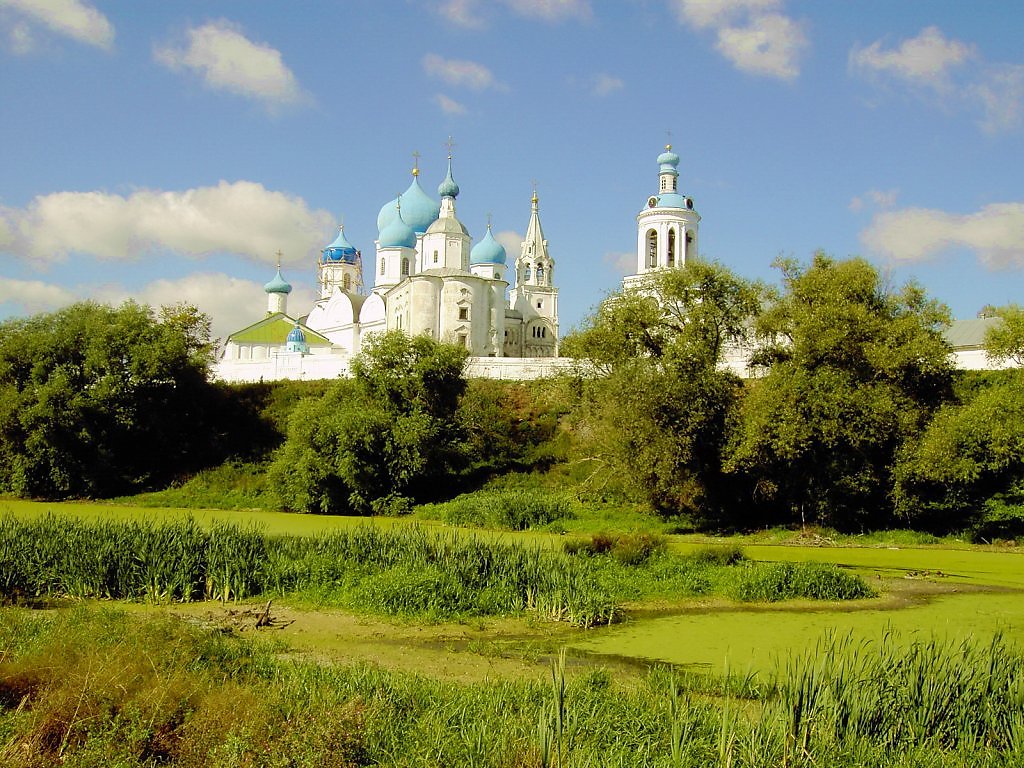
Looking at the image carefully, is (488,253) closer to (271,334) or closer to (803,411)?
(271,334)

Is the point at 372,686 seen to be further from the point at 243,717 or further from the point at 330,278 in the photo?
the point at 330,278

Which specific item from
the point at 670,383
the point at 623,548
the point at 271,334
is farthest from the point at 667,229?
the point at 623,548

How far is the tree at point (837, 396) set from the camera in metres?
22.4

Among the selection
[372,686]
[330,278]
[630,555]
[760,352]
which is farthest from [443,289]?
[372,686]

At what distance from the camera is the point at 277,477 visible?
28141 millimetres

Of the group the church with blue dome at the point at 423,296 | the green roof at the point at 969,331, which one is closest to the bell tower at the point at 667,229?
the church with blue dome at the point at 423,296

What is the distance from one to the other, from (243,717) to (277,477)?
2178 cm

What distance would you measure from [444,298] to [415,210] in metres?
15.3

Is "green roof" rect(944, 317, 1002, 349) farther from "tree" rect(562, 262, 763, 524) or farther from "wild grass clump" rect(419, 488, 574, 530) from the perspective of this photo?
"wild grass clump" rect(419, 488, 574, 530)

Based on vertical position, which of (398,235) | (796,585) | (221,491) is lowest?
(796,585)

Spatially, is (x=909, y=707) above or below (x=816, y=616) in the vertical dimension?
→ above

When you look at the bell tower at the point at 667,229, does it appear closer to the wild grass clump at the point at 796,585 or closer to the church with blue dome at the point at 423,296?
the church with blue dome at the point at 423,296

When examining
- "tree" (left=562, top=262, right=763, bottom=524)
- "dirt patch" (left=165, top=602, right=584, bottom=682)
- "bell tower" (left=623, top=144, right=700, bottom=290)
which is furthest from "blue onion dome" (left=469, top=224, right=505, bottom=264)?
"dirt patch" (left=165, top=602, right=584, bottom=682)

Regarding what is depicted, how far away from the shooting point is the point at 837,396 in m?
22.3
